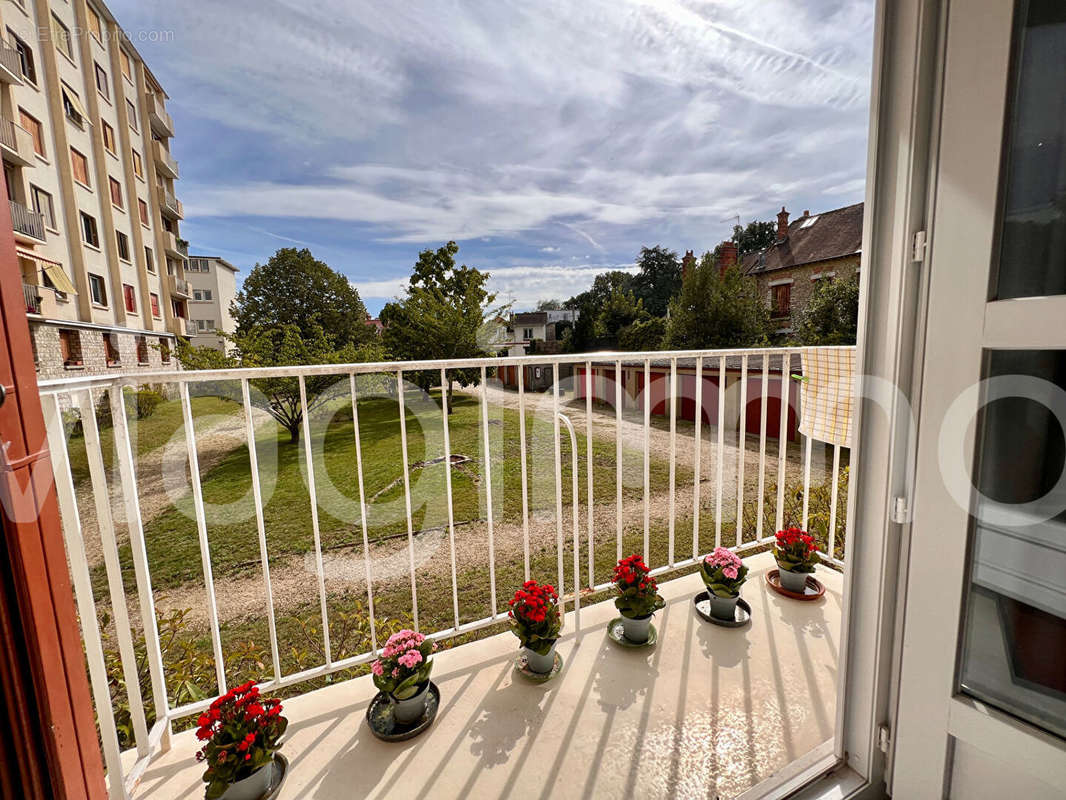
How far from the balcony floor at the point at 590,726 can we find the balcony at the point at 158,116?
979 cm

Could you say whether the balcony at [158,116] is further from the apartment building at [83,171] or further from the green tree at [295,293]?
the green tree at [295,293]

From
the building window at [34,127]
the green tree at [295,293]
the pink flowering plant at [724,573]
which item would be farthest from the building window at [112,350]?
the green tree at [295,293]

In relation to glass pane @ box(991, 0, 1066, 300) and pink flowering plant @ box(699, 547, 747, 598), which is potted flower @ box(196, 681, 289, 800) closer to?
pink flowering plant @ box(699, 547, 747, 598)

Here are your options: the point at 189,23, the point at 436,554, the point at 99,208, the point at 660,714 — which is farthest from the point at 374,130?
the point at 660,714

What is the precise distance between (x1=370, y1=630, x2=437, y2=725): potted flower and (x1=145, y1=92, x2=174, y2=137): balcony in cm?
976

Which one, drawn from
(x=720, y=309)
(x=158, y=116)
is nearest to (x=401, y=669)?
(x=158, y=116)

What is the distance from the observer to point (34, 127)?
141 inches

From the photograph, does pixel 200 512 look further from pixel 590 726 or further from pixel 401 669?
pixel 590 726

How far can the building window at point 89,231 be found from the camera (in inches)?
171

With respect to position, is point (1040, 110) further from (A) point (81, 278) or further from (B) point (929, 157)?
(A) point (81, 278)

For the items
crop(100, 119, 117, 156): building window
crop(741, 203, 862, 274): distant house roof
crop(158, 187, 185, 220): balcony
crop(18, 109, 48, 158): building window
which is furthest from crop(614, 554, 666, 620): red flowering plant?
crop(741, 203, 862, 274): distant house roof

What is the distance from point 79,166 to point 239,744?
6172 mm

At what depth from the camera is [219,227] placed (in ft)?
44.8

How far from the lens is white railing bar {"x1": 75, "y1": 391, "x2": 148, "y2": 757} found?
39.5 inches
